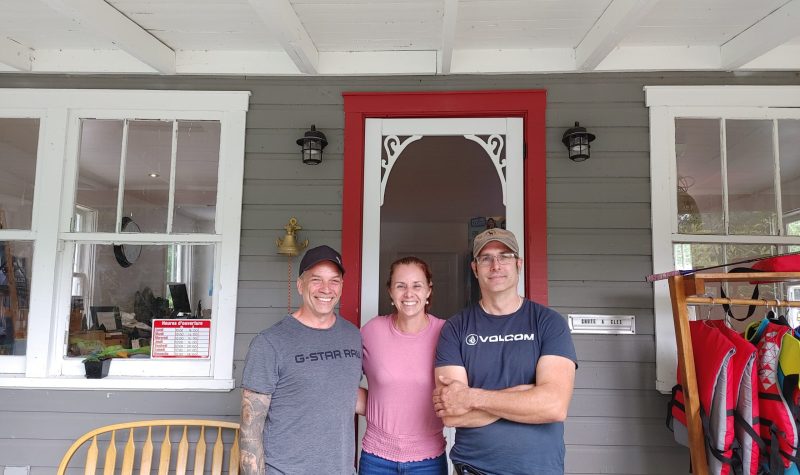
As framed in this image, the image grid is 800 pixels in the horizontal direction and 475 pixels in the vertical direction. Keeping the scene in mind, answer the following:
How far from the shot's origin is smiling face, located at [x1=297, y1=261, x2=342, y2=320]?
1.75 metres

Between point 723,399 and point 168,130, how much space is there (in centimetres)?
303

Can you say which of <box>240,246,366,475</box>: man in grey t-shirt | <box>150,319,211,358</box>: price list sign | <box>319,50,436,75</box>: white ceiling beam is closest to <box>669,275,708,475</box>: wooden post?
<box>240,246,366,475</box>: man in grey t-shirt

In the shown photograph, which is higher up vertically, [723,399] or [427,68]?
[427,68]

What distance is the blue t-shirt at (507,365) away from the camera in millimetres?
1548

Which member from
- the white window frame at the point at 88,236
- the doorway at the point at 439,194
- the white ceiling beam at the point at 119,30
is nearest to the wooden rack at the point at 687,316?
the doorway at the point at 439,194

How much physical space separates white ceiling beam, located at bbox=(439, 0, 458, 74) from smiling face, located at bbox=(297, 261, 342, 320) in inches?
46.1

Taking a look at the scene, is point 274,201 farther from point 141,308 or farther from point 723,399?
point 723,399

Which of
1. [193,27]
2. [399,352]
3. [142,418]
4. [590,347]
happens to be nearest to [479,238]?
[399,352]

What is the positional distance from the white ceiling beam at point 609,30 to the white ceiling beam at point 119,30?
2.24 m

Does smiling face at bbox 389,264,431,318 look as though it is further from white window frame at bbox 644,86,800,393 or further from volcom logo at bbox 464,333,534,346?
white window frame at bbox 644,86,800,393

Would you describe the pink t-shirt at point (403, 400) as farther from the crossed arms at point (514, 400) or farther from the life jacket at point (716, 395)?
the life jacket at point (716, 395)

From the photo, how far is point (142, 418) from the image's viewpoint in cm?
259

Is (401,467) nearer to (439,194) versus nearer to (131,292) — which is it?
(131,292)

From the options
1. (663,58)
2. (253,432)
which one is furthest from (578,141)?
(253,432)
